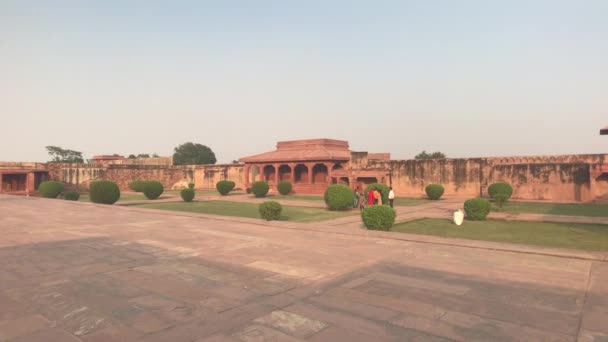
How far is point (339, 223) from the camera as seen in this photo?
457 inches

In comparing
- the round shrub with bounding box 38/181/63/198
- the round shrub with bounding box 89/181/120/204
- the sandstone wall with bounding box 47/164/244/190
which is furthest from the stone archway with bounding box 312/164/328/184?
the round shrub with bounding box 38/181/63/198

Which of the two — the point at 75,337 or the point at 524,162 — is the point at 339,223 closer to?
the point at 75,337

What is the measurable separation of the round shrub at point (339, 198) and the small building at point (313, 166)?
8.46 metres

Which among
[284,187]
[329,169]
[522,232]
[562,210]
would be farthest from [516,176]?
[284,187]

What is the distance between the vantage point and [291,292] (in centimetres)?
461

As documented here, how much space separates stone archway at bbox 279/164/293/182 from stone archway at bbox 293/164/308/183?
68 centimetres

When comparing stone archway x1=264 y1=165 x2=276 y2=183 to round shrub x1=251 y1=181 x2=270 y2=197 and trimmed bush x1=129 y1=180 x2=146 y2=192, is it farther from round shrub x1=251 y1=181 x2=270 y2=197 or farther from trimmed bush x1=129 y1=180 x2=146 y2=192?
trimmed bush x1=129 y1=180 x2=146 y2=192

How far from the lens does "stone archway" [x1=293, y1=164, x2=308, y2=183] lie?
3225 centimetres

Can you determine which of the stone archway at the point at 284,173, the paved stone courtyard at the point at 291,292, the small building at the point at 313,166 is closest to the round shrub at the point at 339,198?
the paved stone courtyard at the point at 291,292

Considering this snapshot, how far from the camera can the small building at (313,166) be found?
26.1m

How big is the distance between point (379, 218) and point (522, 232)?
3.71 m

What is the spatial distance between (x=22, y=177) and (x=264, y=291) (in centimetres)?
3012

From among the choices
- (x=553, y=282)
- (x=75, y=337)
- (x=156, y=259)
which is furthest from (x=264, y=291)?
(x=553, y=282)

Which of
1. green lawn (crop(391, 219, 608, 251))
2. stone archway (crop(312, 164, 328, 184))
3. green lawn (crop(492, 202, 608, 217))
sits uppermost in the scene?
stone archway (crop(312, 164, 328, 184))
